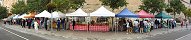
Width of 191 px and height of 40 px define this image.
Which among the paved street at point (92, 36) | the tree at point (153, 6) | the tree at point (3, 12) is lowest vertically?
the paved street at point (92, 36)

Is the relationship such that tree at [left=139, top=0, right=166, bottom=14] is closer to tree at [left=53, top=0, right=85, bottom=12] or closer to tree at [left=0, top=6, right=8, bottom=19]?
tree at [left=53, top=0, right=85, bottom=12]

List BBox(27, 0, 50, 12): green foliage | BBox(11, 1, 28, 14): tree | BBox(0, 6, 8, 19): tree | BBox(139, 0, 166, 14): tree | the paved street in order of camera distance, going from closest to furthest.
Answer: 1. the paved street
2. BBox(139, 0, 166, 14): tree
3. BBox(27, 0, 50, 12): green foliage
4. BBox(11, 1, 28, 14): tree
5. BBox(0, 6, 8, 19): tree

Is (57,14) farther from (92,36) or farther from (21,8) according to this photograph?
(21,8)

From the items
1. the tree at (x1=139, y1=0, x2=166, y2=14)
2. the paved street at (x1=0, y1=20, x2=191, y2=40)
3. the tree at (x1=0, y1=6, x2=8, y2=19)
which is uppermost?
the tree at (x1=139, y1=0, x2=166, y2=14)

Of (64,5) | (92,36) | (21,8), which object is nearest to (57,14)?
(64,5)

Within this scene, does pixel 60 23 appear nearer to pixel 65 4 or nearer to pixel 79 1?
pixel 65 4

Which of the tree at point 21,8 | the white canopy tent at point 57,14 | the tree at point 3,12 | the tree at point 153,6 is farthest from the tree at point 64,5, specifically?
the tree at point 3,12

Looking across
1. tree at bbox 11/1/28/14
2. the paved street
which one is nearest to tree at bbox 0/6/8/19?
tree at bbox 11/1/28/14

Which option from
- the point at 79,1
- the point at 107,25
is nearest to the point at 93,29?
the point at 107,25

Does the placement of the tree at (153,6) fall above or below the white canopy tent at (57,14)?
above

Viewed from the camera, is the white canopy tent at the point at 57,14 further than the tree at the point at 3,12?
No

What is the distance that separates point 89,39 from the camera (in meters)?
24.0

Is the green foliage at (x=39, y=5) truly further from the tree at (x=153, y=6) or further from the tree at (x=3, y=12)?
the tree at (x=3, y=12)

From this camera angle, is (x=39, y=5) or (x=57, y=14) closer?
(x=57, y=14)
